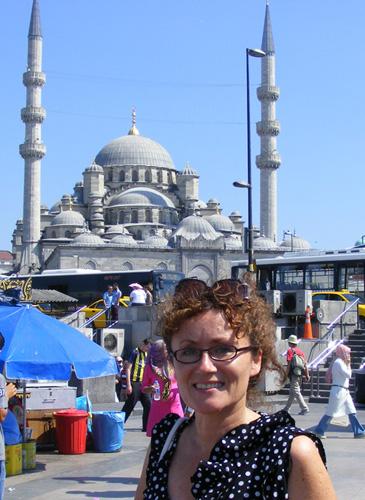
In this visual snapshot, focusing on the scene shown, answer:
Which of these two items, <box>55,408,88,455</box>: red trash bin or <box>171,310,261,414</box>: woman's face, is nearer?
<box>171,310,261,414</box>: woman's face

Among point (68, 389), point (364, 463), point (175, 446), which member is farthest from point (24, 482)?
point (175, 446)

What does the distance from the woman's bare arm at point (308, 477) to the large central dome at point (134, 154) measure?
79.8 m

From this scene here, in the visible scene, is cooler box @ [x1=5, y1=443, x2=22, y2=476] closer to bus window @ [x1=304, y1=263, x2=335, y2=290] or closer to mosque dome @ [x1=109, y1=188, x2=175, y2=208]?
bus window @ [x1=304, y1=263, x2=335, y2=290]

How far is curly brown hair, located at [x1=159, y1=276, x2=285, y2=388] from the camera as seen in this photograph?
2.33 m

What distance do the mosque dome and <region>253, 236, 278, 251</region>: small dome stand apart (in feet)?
41.6

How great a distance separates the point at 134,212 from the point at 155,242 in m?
9.69

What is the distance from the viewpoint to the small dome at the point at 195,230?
67062 mm

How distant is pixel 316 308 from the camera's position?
19.9m

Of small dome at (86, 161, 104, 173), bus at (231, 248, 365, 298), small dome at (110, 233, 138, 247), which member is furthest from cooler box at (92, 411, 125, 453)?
small dome at (86, 161, 104, 173)

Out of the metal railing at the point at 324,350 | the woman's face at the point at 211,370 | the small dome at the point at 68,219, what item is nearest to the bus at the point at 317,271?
the metal railing at the point at 324,350

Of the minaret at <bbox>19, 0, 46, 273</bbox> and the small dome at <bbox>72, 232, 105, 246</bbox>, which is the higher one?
the minaret at <bbox>19, 0, 46, 273</bbox>

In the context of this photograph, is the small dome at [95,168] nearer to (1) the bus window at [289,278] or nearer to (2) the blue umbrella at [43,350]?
(1) the bus window at [289,278]

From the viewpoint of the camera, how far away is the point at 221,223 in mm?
76750

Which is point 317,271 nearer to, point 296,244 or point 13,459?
point 13,459
